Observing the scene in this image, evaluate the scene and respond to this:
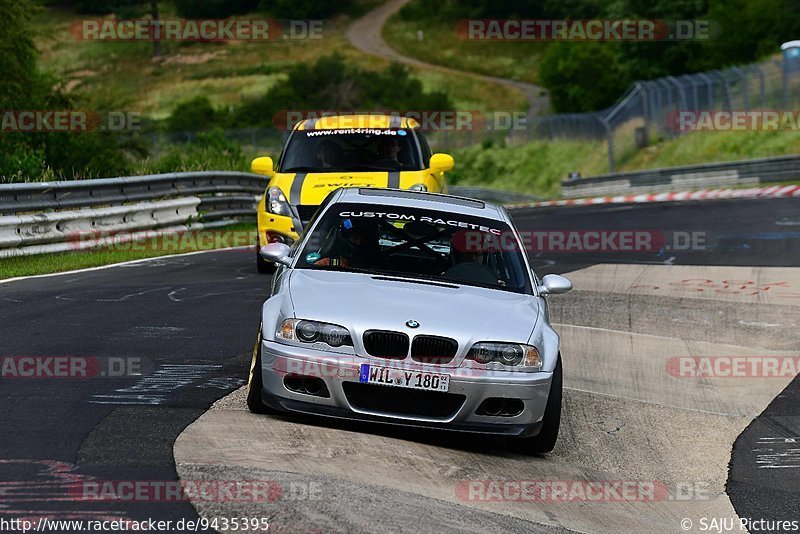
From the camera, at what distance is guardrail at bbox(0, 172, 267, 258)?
16203mm

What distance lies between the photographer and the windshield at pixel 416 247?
850 centimetres

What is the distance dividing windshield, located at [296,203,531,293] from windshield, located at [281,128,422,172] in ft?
21.0

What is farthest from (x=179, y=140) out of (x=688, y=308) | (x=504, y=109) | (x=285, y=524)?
(x=285, y=524)

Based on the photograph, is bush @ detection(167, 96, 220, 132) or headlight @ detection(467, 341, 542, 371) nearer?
headlight @ detection(467, 341, 542, 371)

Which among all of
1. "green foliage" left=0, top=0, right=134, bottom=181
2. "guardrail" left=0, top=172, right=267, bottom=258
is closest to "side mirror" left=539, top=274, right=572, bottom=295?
"guardrail" left=0, top=172, right=267, bottom=258

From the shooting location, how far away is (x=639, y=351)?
37.8 feet

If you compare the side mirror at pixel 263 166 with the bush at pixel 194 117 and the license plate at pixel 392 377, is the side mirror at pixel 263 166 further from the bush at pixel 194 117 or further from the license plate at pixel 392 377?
the bush at pixel 194 117

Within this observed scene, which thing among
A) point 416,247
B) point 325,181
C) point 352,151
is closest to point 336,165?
point 352,151

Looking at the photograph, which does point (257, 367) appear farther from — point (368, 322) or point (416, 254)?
point (416, 254)

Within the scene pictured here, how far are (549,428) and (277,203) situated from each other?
298 inches

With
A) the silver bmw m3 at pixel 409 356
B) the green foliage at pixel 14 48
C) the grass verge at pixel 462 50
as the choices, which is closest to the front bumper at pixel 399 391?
the silver bmw m3 at pixel 409 356

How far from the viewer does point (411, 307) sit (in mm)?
7551

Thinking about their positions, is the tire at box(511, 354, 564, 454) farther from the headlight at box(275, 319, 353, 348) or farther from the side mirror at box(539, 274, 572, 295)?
the headlight at box(275, 319, 353, 348)

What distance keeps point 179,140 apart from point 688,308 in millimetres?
45749
